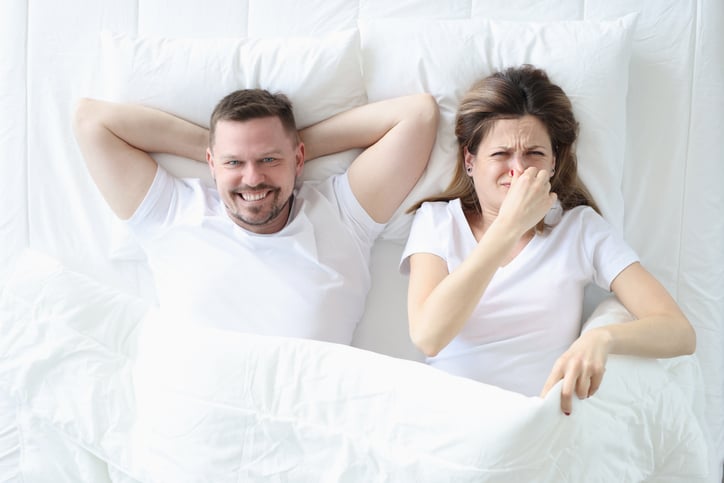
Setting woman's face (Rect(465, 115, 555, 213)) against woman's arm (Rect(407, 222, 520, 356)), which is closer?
woman's arm (Rect(407, 222, 520, 356))

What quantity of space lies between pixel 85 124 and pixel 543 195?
1066 millimetres

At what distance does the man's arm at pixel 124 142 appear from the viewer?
1.73 meters

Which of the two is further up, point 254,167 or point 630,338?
point 254,167

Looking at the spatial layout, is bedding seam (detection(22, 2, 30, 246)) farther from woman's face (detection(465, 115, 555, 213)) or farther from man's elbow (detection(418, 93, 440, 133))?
woman's face (detection(465, 115, 555, 213))

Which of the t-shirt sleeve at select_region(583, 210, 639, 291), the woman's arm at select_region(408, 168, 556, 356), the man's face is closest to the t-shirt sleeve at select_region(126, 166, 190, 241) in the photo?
the man's face

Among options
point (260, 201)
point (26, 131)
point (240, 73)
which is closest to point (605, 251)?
point (260, 201)

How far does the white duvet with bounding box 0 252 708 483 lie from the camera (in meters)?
1.27

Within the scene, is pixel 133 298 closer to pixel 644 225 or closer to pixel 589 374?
pixel 589 374

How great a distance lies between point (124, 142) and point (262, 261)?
44 cm

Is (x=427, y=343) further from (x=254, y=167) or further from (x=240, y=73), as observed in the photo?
(x=240, y=73)

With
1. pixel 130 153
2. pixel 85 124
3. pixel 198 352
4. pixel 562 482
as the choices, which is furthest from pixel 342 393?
pixel 85 124

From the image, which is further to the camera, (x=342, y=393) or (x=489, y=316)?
(x=489, y=316)

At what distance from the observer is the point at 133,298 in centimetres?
165

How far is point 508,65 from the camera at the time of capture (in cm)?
171
